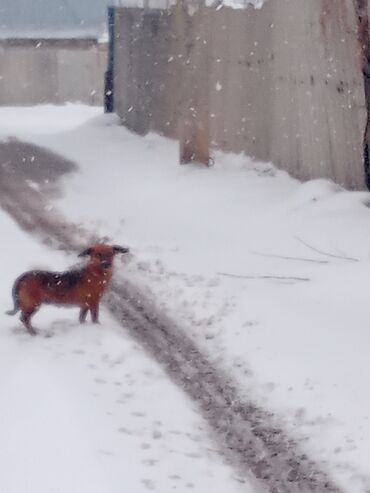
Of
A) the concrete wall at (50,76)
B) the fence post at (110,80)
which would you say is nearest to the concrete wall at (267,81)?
the fence post at (110,80)

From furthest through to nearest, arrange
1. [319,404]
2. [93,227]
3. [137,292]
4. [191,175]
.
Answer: [191,175]
[93,227]
[137,292]
[319,404]

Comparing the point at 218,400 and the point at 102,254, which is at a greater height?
the point at 102,254

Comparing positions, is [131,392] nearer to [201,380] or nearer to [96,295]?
[201,380]

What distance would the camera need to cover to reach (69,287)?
9.18m

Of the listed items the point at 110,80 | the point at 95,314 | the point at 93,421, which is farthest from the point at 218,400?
the point at 110,80

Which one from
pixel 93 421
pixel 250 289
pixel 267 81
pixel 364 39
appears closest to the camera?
pixel 93 421

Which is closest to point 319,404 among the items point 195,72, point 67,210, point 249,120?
point 67,210

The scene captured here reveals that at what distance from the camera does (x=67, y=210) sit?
50.7 ft

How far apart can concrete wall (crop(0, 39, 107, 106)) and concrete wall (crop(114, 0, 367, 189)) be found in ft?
45.4

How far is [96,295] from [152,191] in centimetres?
771

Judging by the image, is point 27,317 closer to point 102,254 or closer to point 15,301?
point 15,301

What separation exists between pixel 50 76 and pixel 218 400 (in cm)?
3112

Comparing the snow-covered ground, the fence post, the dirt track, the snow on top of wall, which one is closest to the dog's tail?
the snow-covered ground

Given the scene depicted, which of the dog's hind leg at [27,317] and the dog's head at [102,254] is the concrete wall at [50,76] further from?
the dog's hind leg at [27,317]
